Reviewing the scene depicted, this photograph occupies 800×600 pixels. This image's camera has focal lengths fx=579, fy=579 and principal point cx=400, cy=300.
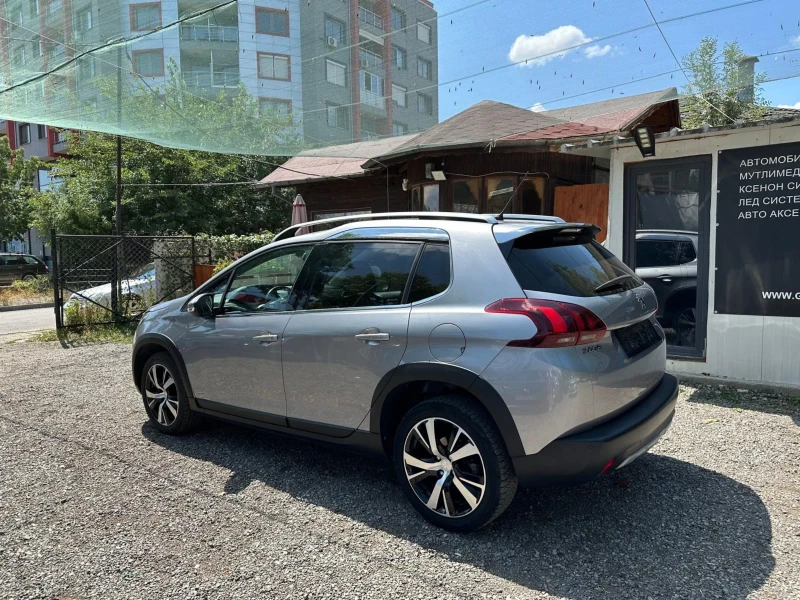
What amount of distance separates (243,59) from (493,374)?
527 cm

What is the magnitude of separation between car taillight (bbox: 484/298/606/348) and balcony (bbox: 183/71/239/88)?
5.24 m

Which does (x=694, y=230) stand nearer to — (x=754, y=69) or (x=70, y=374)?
(x=754, y=69)

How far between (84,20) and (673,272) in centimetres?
711

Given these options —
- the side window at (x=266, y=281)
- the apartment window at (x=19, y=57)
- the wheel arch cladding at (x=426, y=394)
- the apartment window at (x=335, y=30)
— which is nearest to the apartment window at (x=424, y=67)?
the apartment window at (x=335, y=30)

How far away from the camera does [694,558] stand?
292cm

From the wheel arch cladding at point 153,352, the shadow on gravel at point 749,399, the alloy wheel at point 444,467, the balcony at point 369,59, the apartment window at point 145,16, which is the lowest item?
the shadow on gravel at point 749,399

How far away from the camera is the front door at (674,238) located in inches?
247

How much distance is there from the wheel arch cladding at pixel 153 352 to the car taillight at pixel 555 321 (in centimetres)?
269

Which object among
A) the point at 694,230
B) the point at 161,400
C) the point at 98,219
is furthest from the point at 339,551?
the point at 98,219

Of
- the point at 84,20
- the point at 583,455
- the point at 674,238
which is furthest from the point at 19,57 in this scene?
the point at 674,238

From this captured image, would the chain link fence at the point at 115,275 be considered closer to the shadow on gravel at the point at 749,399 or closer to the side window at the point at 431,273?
the side window at the point at 431,273

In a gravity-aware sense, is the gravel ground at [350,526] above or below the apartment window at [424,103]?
below

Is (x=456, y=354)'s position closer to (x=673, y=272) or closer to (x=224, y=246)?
(x=673, y=272)

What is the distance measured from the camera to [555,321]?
287 cm
